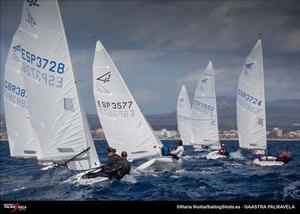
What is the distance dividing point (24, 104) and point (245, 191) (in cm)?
795

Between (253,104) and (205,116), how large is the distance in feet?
19.3

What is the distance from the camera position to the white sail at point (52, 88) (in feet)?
30.3

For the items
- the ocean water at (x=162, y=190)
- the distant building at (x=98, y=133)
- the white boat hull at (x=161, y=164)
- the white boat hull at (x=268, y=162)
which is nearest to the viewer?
the ocean water at (x=162, y=190)

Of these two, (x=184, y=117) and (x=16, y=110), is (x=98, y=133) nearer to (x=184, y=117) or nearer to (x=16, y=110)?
(x=16, y=110)

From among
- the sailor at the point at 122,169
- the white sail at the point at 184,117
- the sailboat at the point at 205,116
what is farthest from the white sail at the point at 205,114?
the sailor at the point at 122,169

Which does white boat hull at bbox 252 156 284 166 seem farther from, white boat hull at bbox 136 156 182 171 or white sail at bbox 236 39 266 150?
white boat hull at bbox 136 156 182 171

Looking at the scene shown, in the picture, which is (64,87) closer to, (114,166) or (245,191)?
(114,166)

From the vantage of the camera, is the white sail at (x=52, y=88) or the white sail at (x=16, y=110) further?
the white sail at (x=16, y=110)

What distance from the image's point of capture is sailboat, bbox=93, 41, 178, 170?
13133 mm

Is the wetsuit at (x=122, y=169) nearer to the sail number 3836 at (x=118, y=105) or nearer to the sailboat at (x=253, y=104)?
the sail number 3836 at (x=118, y=105)

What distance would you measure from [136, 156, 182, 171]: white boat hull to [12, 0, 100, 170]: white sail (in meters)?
2.41

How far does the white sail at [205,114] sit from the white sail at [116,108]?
334 inches

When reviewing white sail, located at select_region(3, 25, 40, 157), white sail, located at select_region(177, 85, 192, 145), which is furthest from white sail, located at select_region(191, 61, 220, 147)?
white sail, located at select_region(3, 25, 40, 157)
